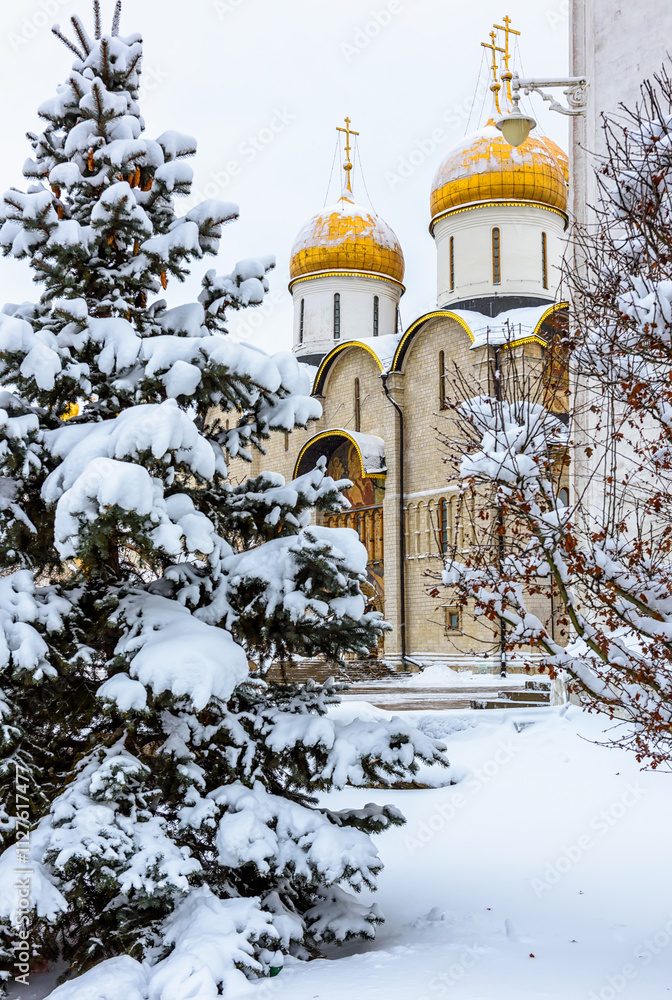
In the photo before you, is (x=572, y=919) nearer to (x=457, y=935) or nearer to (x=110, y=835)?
(x=457, y=935)

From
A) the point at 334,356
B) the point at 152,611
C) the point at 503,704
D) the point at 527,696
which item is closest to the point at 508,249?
the point at 334,356

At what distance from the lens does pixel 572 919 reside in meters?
5.06

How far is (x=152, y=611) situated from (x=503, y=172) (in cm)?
2011

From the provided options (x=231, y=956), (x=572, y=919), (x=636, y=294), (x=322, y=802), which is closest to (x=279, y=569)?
(x=231, y=956)

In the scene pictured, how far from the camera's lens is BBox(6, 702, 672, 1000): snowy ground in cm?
409

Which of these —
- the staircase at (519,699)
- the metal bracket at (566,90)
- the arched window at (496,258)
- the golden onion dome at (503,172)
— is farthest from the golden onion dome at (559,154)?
the staircase at (519,699)

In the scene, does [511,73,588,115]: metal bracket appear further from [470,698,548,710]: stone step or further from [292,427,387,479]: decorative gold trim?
[292,427,387,479]: decorative gold trim

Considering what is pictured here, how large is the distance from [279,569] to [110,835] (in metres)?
1.43

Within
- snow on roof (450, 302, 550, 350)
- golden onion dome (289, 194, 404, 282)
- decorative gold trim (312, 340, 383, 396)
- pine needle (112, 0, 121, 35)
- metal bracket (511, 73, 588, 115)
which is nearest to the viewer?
pine needle (112, 0, 121, 35)

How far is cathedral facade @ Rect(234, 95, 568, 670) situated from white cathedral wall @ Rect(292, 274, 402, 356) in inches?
25.5

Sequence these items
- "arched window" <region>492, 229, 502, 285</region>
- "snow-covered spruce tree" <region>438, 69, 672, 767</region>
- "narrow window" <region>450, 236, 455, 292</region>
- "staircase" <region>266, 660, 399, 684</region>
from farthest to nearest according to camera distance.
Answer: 1. "narrow window" <region>450, 236, 455, 292</region>
2. "arched window" <region>492, 229, 502, 285</region>
3. "staircase" <region>266, 660, 399, 684</region>
4. "snow-covered spruce tree" <region>438, 69, 672, 767</region>

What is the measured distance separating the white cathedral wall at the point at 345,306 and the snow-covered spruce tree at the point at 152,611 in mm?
21398

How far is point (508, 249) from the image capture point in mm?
22266

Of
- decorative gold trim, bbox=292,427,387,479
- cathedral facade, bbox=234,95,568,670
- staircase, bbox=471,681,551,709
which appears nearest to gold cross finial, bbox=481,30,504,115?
cathedral facade, bbox=234,95,568,670
